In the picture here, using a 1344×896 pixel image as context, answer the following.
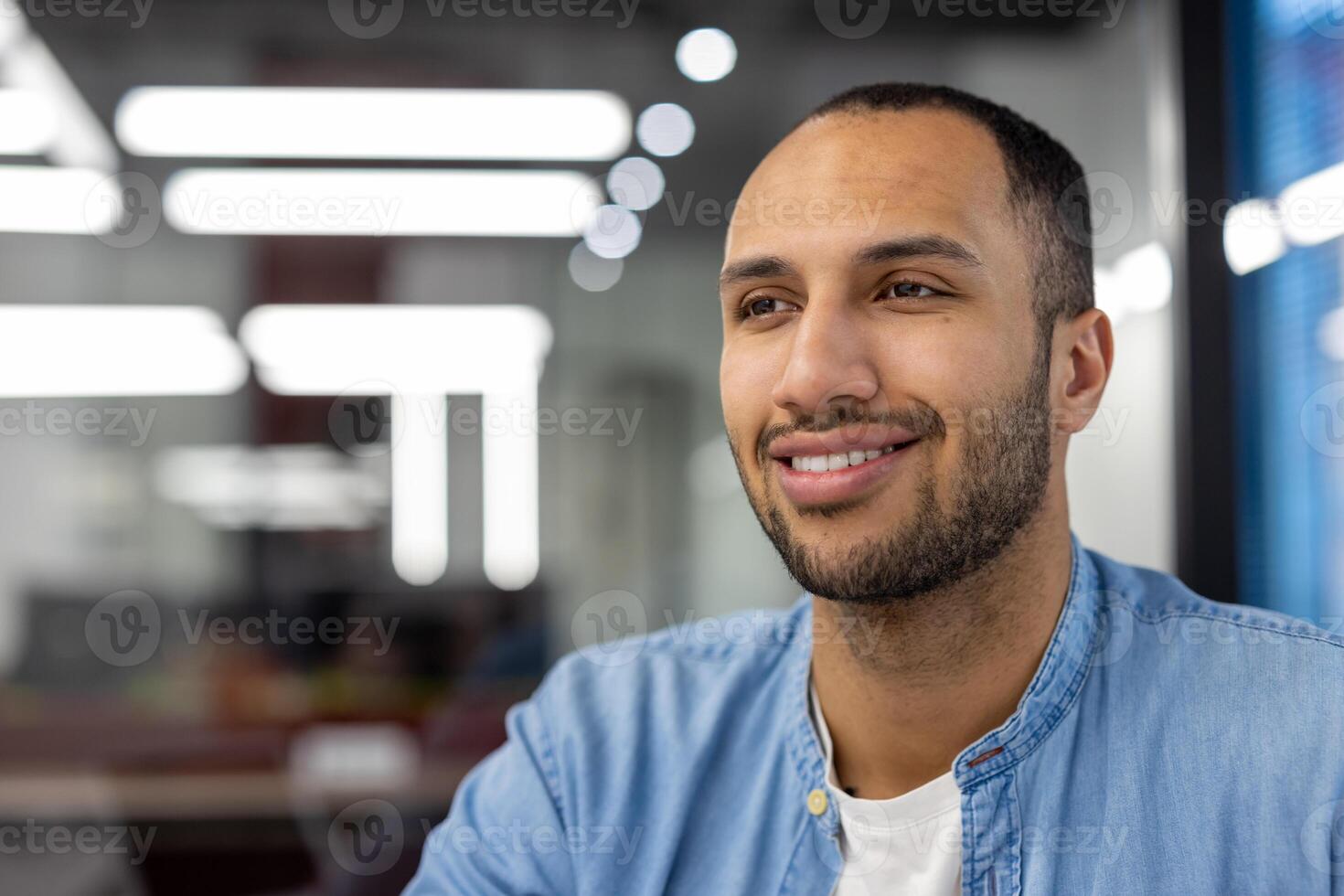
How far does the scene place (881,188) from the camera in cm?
127

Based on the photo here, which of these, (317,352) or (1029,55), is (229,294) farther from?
(1029,55)

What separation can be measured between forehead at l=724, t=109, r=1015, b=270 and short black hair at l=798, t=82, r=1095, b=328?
0.02m

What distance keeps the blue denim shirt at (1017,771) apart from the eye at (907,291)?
1.29 ft

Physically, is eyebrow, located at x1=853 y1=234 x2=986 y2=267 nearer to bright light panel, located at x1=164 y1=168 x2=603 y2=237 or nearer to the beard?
the beard

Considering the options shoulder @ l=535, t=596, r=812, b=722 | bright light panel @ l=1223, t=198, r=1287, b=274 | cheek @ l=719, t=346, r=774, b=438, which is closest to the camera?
cheek @ l=719, t=346, r=774, b=438

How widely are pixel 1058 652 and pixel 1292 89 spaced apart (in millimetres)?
1557

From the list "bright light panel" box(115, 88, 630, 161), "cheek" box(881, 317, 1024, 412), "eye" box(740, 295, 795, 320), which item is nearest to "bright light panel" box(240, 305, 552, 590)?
"bright light panel" box(115, 88, 630, 161)

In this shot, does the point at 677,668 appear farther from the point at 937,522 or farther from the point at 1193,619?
the point at 1193,619

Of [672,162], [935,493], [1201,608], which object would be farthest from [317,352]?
[1201,608]

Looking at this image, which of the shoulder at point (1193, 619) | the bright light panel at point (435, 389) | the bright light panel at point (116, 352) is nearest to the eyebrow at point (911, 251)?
the shoulder at point (1193, 619)

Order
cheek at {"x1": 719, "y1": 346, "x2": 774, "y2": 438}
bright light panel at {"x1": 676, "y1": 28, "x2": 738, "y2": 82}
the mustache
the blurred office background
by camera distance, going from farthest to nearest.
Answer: bright light panel at {"x1": 676, "y1": 28, "x2": 738, "y2": 82} → the blurred office background → cheek at {"x1": 719, "y1": 346, "x2": 774, "y2": 438} → the mustache

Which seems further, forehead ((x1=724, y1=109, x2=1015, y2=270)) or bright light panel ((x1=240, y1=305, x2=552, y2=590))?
bright light panel ((x1=240, y1=305, x2=552, y2=590))

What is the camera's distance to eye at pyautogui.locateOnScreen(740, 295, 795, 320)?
134 cm

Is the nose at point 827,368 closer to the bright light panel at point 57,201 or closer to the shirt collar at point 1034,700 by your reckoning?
the shirt collar at point 1034,700
